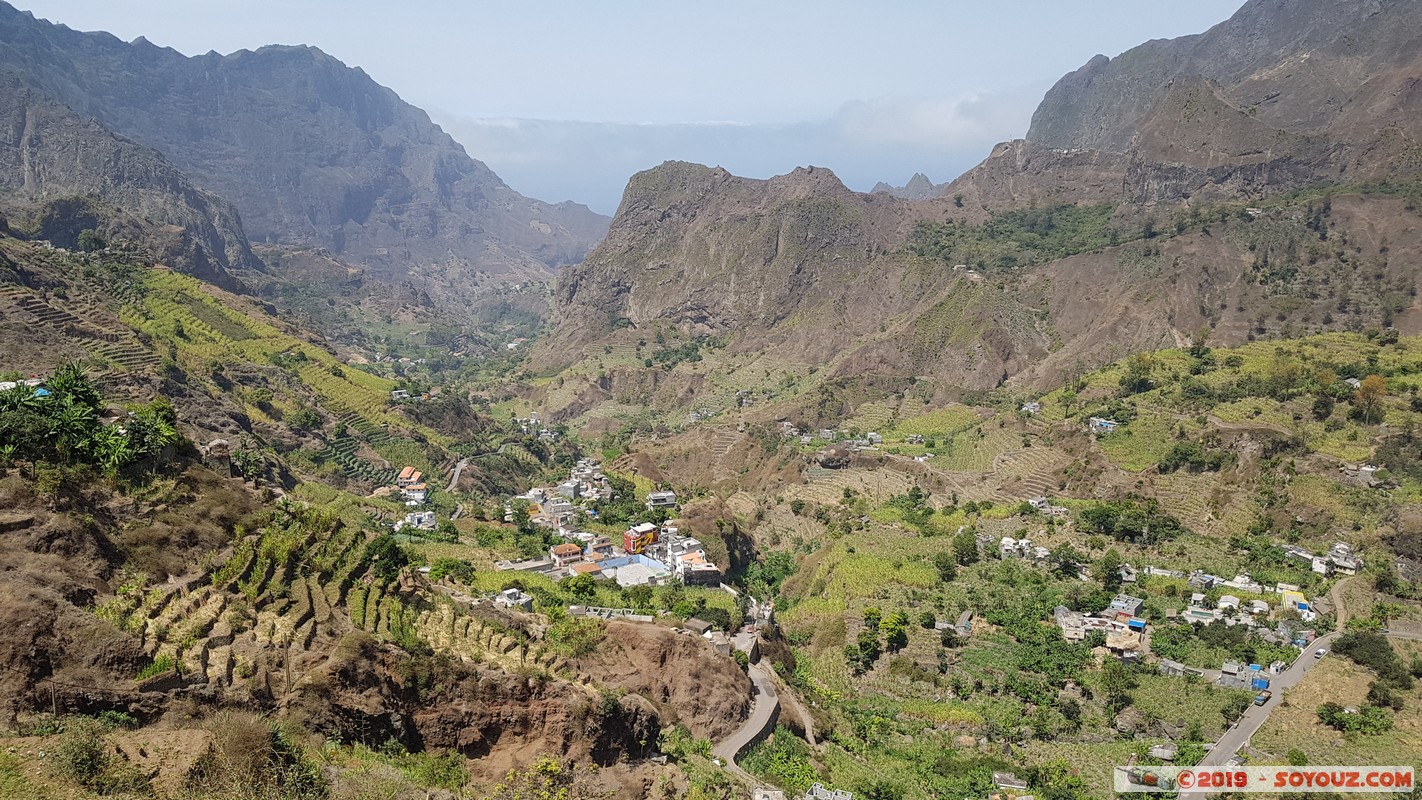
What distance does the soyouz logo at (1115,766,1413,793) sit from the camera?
29734 mm

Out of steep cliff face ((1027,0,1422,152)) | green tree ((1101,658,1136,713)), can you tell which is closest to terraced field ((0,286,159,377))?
green tree ((1101,658,1136,713))

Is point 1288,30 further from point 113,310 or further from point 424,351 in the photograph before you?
point 113,310

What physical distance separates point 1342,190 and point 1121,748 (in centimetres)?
9447

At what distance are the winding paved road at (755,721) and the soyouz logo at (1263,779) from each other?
504 inches

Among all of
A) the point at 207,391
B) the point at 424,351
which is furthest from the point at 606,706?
the point at 424,351

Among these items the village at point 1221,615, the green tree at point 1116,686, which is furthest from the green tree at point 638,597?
the green tree at point 1116,686

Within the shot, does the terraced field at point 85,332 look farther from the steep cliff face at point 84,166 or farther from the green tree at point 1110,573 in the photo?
the steep cliff face at point 84,166

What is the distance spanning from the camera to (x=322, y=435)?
7444 centimetres

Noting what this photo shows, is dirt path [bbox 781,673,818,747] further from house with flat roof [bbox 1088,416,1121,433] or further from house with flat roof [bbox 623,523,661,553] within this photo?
house with flat roof [bbox 1088,416,1121,433]

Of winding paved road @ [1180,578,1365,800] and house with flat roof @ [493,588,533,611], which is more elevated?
house with flat roof @ [493,588,533,611]

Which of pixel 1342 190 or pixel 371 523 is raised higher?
pixel 1342 190

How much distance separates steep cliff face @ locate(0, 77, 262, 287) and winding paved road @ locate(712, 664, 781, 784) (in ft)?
480

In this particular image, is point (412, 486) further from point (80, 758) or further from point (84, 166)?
point (84, 166)

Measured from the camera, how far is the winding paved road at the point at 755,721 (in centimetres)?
3162
